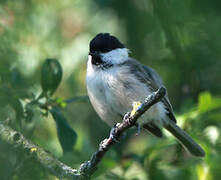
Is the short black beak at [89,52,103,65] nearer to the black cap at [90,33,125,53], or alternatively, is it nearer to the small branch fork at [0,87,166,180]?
the black cap at [90,33,125,53]

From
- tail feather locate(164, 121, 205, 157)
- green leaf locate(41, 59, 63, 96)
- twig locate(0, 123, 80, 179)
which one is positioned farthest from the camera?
tail feather locate(164, 121, 205, 157)

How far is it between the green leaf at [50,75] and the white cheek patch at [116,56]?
744 mm

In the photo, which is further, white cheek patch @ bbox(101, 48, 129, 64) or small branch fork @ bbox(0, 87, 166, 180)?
white cheek patch @ bbox(101, 48, 129, 64)

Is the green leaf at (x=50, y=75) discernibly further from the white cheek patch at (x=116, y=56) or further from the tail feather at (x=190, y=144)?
the tail feather at (x=190, y=144)

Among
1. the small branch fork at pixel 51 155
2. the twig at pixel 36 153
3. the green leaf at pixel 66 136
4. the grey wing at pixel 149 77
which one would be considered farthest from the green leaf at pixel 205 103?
the twig at pixel 36 153

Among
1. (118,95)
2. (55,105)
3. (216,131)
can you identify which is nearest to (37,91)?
(55,105)

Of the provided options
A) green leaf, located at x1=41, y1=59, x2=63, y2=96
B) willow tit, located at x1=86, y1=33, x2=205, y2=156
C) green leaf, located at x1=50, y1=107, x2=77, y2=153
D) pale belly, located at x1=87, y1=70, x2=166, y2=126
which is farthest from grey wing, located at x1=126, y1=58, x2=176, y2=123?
green leaf, located at x1=50, y1=107, x2=77, y2=153

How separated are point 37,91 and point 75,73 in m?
0.96

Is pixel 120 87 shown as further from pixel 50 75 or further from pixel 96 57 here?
pixel 50 75

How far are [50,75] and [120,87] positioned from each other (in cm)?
68

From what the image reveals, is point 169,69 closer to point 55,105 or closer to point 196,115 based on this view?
point 196,115

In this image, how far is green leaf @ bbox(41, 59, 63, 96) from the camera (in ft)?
7.15

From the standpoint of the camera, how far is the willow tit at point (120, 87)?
2.70 m

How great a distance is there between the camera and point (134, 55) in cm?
374
